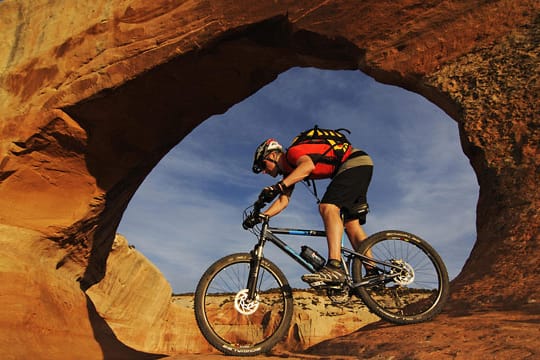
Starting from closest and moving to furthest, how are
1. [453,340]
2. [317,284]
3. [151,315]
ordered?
1. [453,340]
2. [317,284]
3. [151,315]

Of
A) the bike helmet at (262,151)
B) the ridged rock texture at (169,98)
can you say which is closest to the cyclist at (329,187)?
the bike helmet at (262,151)

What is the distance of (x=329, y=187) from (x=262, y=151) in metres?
0.76

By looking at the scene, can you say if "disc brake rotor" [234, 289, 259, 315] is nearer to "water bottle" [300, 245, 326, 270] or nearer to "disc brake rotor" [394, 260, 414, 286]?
"water bottle" [300, 245, 326, 270]

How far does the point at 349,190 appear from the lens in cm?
429

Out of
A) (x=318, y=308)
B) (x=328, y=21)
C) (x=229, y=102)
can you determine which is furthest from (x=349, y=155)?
(x=318, y=308)

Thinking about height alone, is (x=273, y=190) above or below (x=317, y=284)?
above

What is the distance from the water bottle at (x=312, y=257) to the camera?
4.02 meters

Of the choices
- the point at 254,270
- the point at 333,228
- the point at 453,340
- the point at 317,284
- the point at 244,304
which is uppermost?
the point at 333,228

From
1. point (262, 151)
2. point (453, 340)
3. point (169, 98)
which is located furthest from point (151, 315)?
point (453, 340)

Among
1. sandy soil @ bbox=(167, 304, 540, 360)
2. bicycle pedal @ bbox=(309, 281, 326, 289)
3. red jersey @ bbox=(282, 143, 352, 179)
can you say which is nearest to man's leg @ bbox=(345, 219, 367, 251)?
red jersey @ bbox=(282, 143, 352, 179)

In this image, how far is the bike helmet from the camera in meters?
4.52

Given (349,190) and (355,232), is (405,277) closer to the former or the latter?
(355,232)

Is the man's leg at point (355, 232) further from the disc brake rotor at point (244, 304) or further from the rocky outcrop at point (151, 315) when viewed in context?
the rocky outcrop at point (151, 315)

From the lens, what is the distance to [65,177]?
8.00 meters
